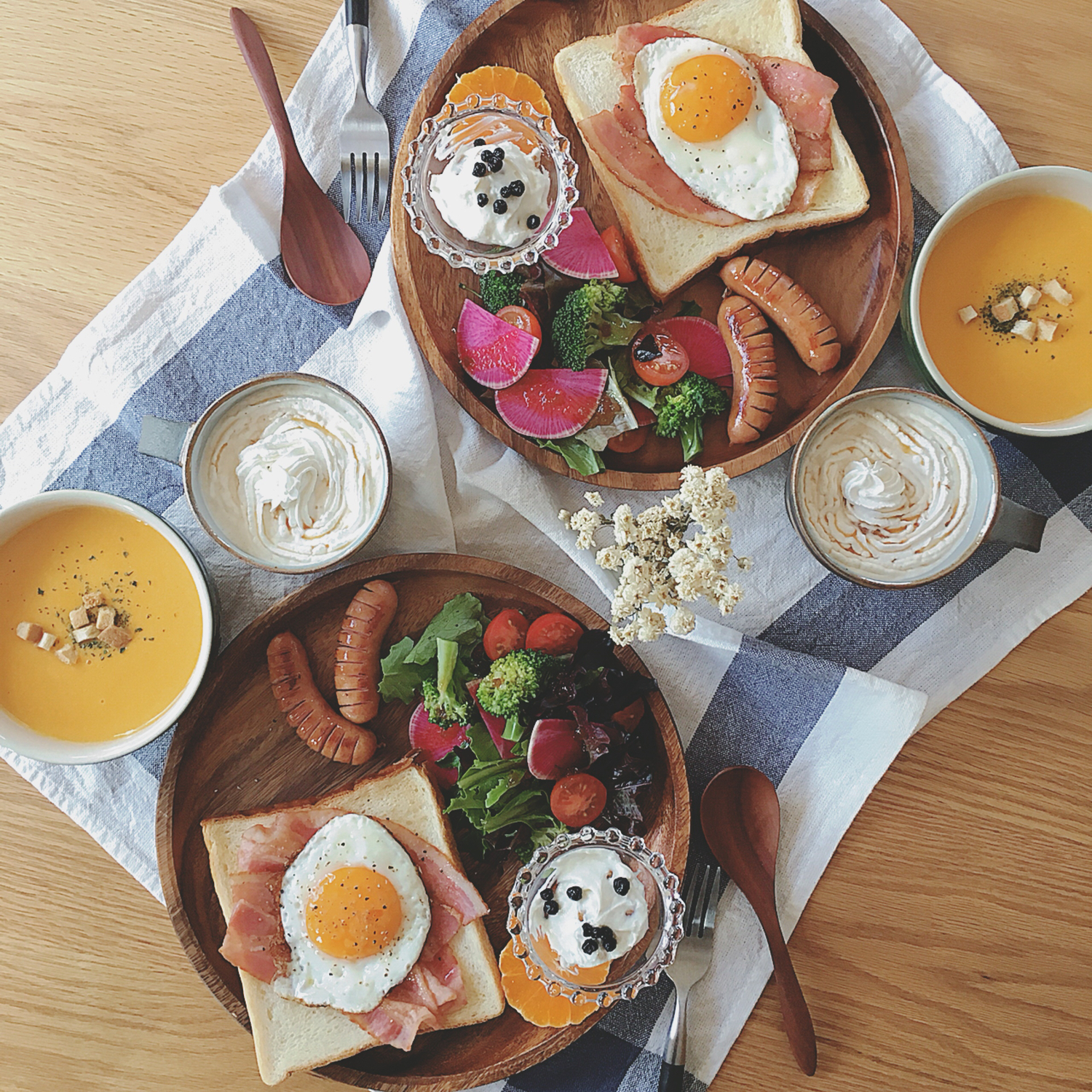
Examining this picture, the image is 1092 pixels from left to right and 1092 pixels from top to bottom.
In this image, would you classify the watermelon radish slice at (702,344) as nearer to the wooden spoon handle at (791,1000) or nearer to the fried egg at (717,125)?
the fried egg at (717,125)

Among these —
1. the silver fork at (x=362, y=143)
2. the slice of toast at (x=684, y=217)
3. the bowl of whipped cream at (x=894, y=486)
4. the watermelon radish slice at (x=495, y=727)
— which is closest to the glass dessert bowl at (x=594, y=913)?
the watermelon radish slice at (x=495, y=727)

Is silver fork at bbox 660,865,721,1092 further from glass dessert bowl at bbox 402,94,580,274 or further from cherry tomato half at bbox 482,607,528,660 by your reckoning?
glass dessert bowl at bbox 402,94,580,274

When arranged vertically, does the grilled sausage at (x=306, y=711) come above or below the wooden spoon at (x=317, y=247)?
below

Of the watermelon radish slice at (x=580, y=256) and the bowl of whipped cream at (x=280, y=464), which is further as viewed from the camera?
the watermelon radish slice at (x=580, y=256)

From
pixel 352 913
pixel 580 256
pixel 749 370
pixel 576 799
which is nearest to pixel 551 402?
pixel 580 256

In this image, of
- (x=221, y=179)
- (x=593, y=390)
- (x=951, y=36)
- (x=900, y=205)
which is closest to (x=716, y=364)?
(x=593, y=390)

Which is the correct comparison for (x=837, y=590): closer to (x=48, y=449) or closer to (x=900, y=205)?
(x=900, y=205)

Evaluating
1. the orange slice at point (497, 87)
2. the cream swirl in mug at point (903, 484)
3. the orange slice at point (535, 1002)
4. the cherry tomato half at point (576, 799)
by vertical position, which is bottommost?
the orange slice at point (535, 1002)
